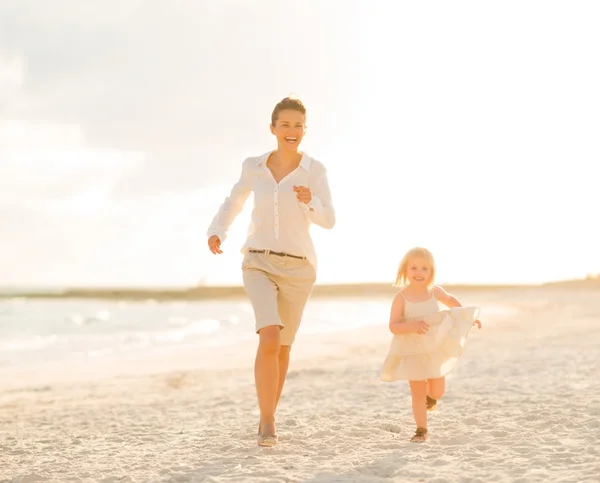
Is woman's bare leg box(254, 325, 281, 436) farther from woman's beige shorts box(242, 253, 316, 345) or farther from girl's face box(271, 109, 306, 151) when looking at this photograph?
girl's face box(271, 109, 306, 151)

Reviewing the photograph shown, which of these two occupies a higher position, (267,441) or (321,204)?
(321,204)

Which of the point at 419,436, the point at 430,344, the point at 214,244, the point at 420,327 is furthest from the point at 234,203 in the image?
the point at 419,436

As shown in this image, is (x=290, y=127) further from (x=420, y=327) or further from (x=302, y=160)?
(x=420, y=327)

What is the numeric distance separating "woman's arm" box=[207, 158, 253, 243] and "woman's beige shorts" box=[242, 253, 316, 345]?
275mm

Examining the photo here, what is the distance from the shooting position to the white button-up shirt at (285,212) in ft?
16.1

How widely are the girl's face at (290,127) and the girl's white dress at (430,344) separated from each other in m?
1.27

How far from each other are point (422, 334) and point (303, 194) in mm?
1153

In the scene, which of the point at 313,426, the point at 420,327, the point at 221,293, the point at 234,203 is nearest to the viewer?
the point at 420,327

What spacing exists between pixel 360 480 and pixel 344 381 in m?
4.53

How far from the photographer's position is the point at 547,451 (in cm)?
446

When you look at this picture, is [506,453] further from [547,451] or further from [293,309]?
[293,309]

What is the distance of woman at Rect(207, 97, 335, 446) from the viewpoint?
484cm

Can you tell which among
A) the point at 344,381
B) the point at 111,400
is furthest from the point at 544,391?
the point at 111,400

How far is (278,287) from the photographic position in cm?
496
